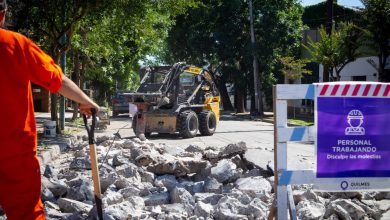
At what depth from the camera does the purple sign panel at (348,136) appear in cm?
467

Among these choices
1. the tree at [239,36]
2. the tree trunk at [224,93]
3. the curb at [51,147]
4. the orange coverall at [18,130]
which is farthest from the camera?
the tree trunk at [224,93]

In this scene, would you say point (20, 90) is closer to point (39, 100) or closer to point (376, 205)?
point (376, 205)

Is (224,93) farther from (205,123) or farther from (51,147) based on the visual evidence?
(51,147)

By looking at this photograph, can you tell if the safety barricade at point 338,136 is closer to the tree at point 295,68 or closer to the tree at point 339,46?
the tree at point 339,46

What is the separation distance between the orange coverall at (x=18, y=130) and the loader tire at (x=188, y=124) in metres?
13.2

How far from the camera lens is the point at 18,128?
10.3 feet

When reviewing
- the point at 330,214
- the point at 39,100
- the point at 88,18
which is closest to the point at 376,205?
the point at 330,214

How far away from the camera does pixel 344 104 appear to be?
15.3ft

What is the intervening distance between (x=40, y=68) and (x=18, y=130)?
42 cm

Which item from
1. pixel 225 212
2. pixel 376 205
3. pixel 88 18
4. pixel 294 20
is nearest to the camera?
pixel 225 212

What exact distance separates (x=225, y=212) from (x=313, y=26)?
35637mm

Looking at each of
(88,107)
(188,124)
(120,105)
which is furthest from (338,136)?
(120,105)

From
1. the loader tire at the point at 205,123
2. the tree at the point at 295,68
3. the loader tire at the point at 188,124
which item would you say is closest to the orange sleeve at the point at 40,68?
the loader tire at the point at 188,124

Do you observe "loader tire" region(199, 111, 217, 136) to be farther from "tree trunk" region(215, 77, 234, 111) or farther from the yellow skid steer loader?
"tree trunk" region(215, 77, 234, 111)
